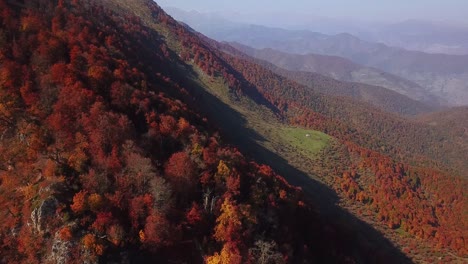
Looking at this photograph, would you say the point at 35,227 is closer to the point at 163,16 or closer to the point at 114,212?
the point at 114,212

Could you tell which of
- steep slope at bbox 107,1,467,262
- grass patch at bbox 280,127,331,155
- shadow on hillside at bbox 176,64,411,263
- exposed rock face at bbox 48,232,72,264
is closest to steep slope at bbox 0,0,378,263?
exposed rock face at bbox 48,232,72,264

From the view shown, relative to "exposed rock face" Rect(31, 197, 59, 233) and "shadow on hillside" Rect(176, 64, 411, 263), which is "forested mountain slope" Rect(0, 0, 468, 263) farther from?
"shadow on hillside" Rect(176, 64, 411, 263)

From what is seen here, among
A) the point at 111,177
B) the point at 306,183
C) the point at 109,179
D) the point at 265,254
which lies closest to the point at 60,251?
the point at 109,179

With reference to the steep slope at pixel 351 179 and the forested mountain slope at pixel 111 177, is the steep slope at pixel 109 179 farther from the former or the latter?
the steep slope at pixel 351 179

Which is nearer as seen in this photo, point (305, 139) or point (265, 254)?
point (265, 254)

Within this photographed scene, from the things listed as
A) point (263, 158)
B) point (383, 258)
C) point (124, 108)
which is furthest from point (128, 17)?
point (383, 258)

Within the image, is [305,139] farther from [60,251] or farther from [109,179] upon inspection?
[60,251]
